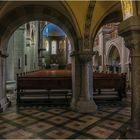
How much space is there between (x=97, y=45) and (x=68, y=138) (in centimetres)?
2000

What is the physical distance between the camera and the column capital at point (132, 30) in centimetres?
360

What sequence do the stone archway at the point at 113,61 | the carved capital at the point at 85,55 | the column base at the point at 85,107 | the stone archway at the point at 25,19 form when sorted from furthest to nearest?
the stone archway at the point at 113,61, the stone archway at the point at 25,19, the carved capital at the point at 85,55, the column base at the point at 85,107

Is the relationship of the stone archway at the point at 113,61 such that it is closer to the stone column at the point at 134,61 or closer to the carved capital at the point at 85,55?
the carved capital at the point at 85,55

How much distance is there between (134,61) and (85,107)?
12.6 feet

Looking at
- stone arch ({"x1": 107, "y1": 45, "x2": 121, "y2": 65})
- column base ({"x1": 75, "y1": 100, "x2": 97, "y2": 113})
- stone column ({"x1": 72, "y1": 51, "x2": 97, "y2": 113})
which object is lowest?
column base ({"x1": 75, "y1": 100, "x2": 97, "y2": 113})

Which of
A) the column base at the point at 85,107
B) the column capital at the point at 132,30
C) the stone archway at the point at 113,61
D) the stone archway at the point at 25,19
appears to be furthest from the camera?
the stone archway at the point at 113,61

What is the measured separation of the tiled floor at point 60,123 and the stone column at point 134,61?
871 millimetres

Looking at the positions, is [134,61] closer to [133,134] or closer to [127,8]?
[127,8]

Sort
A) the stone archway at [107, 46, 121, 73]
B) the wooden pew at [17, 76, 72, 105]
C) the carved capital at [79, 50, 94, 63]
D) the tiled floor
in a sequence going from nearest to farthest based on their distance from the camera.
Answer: the tiled floor → the carved capital at [79, 50, 94, 63] → the wooden pew at [17, 76, 72, 105] → the stone archway at [107, 46, 121, 73]

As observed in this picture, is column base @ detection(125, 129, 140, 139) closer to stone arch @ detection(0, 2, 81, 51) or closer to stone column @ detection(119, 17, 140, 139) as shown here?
stone column @ detection(119, 17, 140, 139)

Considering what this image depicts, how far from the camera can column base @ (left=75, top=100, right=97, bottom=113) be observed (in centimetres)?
724

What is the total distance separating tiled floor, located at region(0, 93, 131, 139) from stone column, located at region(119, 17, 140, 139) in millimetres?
871

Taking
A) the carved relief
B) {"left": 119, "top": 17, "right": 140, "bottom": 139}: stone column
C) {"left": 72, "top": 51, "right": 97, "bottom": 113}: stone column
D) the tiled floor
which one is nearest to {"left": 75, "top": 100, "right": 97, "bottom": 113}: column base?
{"left": 72, "top": 51, "right": 97, "bottom": 113}: stone column

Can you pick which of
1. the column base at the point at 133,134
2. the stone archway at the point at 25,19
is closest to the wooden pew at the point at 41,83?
the stone archway at the point at 25,19
